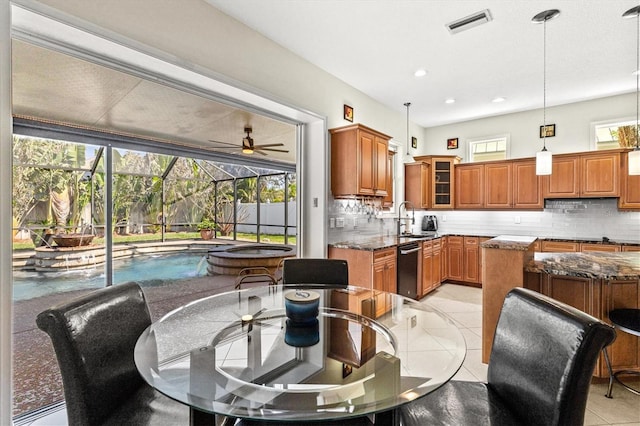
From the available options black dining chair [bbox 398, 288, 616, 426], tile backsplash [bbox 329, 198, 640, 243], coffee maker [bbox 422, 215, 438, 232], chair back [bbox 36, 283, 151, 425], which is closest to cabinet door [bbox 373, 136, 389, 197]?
tile backsplash [bbox 329, 198, 640, 243]

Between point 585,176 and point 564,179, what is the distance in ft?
0.81

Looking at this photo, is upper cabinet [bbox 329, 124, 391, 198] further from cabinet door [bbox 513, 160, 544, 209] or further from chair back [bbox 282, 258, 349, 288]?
cabinet door [bbox 513, 160, 544, 209]

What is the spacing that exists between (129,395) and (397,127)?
5.13 metres

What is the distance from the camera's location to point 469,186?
557 centimetres

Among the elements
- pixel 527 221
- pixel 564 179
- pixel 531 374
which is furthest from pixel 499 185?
pixel 531 374

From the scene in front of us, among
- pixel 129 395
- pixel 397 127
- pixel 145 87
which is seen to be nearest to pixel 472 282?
pixel 397 127

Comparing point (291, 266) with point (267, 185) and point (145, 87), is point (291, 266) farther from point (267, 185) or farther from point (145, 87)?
point (267, 185)

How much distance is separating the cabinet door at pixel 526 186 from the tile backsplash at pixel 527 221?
0.26 m

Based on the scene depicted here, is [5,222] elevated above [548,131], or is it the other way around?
[548,131]

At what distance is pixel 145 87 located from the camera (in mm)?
3189

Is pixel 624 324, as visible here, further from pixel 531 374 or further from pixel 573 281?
pixel 531 374

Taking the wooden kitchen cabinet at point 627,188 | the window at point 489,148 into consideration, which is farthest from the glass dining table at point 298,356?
the window at point 489,148

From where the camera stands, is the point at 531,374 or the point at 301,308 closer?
the point at 531,374

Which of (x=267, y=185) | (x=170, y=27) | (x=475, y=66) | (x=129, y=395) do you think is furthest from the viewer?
(x=267, y=185)
